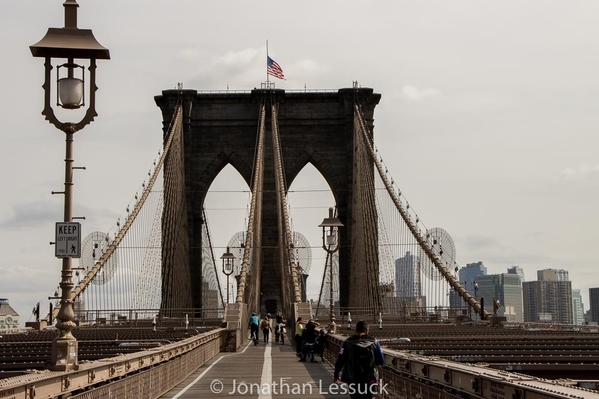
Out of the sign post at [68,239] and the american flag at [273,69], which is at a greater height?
the american flag at [273,69]

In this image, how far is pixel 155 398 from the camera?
16.5m

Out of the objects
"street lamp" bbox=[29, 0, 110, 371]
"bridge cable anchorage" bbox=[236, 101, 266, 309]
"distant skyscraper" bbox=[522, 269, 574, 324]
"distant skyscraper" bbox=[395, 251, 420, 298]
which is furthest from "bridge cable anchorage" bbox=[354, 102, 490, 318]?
"distant skyscraper" bbox=[522, 269, 574, 324]

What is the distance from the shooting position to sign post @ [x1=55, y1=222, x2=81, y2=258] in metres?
13.0

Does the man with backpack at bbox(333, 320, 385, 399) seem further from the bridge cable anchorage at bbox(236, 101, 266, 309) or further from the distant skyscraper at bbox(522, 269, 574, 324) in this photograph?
the distant skyscraper at bbox(522, 269, 574, 324)

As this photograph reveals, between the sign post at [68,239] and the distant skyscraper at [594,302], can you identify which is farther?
the distant skyscraper at [594,302]

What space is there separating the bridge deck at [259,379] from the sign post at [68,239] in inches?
182

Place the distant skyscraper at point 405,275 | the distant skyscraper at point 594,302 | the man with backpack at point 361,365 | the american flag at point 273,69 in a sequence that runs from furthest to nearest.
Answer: the distant skyscraper at point 594,302, the american flag at point 273,69, the distant skyscraper at point 405,275, the man with backpack at point 361,365

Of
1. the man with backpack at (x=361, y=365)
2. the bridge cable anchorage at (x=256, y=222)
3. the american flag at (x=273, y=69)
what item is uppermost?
the american flag at (x=273, y=69)

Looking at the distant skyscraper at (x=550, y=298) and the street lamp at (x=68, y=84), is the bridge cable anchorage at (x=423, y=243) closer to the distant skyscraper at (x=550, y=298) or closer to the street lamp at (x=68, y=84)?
the street lamp at (x=68, y=84)

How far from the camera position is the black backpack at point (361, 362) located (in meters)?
11.1

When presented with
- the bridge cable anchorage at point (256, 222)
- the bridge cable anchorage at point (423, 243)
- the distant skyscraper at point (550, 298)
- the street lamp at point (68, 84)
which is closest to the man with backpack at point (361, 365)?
the street lamp at point (68, 84)

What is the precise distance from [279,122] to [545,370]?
190 ft

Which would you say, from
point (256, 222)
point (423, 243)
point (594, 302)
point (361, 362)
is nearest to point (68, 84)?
point (361, 362)

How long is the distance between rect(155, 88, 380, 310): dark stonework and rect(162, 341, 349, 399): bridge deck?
42373 millimetres
